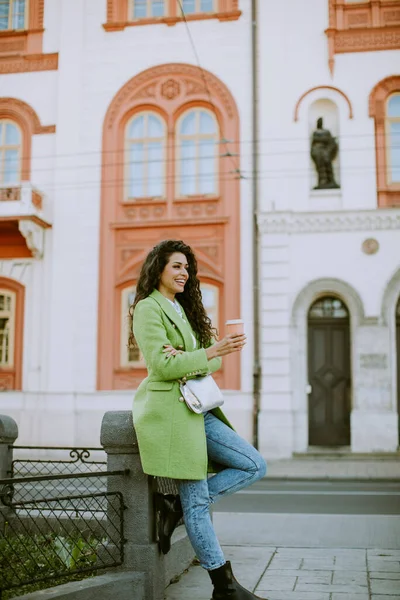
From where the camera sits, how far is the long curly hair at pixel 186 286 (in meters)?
4.81

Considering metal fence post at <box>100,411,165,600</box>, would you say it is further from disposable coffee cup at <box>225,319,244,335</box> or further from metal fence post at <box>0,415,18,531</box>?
metal fence post at <box>0,415,18,531</box>

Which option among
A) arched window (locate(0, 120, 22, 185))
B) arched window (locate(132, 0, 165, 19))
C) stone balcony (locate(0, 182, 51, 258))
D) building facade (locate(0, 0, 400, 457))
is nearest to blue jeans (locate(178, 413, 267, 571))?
building facade (locate(0, 0, 400, 457))

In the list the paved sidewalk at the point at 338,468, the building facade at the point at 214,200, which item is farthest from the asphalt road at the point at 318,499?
the building facade at the point at 214,200

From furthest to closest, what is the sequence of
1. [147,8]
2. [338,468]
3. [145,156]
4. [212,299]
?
[147,8], [145,156], [212,299], [338,468]

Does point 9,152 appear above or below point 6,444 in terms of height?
above

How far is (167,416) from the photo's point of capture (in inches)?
174

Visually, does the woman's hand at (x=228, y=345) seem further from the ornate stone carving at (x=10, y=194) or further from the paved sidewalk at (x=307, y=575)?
the ornate stone carving at (x=10, y=194)

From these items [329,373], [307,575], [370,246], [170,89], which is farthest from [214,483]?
[170,89]

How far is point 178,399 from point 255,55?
14922mm

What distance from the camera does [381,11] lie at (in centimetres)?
1744

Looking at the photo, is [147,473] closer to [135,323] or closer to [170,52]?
[135,323]

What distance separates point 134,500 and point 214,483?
0.58 metres

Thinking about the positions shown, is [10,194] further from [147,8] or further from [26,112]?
[147,8]

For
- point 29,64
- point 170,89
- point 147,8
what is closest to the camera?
point 170,89
